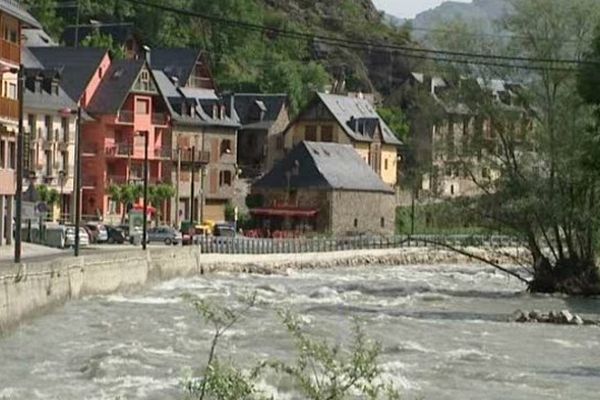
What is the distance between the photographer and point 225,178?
109688 mm

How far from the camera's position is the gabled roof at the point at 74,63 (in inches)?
3745

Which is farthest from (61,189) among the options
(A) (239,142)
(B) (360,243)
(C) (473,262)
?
(A) (239,142)

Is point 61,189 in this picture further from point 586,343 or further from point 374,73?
point 374,73

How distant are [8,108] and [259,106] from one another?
59.1 m

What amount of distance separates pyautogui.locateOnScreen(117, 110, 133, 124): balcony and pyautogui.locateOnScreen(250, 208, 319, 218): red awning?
11483 mm

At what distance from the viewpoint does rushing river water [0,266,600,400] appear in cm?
2845

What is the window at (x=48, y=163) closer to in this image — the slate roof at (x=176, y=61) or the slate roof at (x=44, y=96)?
the slate roof at (x=44, y=96)

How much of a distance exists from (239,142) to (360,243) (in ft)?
92.5

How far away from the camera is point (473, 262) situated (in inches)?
3735

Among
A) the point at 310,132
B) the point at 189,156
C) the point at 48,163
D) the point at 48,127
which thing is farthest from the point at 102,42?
the point at 48,127

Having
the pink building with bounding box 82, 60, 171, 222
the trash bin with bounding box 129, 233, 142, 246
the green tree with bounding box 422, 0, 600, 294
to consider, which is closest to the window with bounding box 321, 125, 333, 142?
the pink building with bounding box 82, 60, 171, 222

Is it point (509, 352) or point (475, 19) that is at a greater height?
point (475, 19)

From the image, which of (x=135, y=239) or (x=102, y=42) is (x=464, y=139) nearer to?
(x=135, y=239)

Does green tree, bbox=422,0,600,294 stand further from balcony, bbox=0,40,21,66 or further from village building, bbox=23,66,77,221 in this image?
village building, bbox=23,66,77,221
